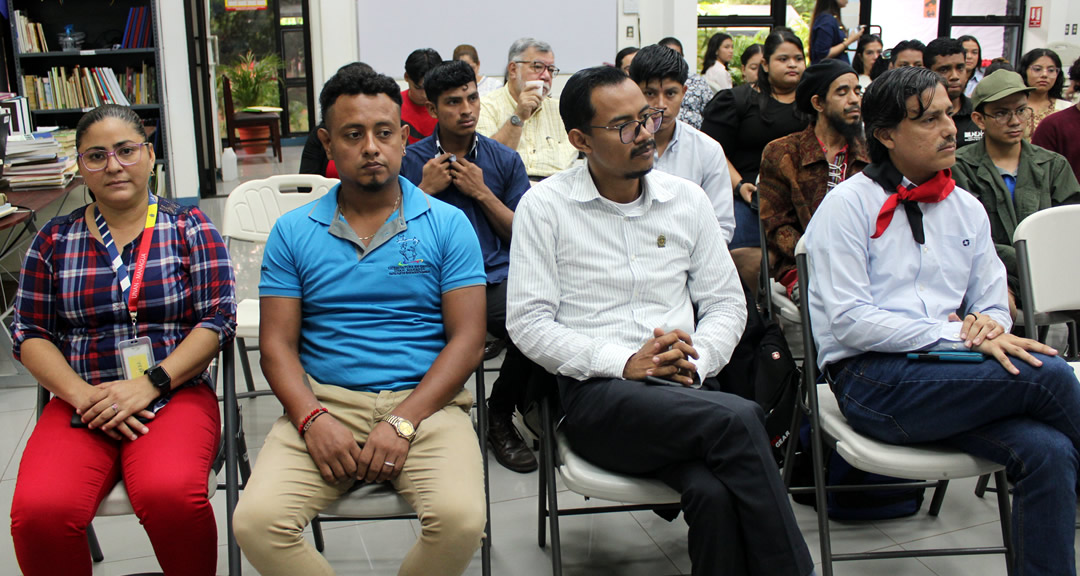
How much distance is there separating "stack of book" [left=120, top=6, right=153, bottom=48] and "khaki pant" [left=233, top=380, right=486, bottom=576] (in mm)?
5651

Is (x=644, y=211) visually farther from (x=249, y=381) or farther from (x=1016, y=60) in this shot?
(x=1016, y=60)

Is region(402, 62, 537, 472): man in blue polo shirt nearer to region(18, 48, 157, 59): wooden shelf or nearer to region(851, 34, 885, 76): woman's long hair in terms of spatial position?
region(18, 48, 157, 59): wooden shelf

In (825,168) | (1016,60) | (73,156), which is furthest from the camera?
(1016,60)

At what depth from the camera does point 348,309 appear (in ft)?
6.67

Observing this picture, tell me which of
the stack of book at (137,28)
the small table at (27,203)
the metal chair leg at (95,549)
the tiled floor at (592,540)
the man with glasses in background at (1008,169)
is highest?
the stack of book at (137,28)

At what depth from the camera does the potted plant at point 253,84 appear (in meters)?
12.0

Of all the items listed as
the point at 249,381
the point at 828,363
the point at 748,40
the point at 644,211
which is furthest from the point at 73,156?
the point at 748,40

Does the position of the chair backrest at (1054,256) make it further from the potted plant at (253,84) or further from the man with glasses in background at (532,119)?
the potted plant at (253,84)

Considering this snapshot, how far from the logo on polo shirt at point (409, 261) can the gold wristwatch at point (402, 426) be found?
348 mm

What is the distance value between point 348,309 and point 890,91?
146 cm

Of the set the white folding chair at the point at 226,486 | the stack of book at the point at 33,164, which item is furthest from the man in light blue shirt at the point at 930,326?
the stack of book at the point at 33,164

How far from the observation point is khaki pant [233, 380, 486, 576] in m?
1.71

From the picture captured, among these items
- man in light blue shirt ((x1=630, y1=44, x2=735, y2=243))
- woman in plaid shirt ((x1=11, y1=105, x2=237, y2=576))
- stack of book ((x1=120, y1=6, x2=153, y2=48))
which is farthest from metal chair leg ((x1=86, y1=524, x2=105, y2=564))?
stack of book ((x1=120, y1=6, x2=153, y2=48))

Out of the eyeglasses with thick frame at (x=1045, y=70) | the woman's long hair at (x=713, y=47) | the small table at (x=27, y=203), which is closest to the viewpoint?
the small table at (x=27, y=203)
